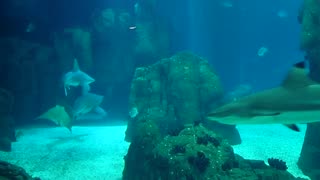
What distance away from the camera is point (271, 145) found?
43.0ft

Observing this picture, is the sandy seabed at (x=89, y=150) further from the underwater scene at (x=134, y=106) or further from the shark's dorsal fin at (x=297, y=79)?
the shark's dorsal fin at (x=297, y=79)

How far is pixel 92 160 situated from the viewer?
36.3 ft

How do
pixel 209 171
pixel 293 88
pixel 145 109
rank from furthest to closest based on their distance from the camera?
pixel 145 109, pixel 209 171, pixel 293 88

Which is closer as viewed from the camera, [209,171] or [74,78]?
[209,171]

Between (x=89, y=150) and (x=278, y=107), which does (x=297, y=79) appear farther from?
(x=89, y=150)

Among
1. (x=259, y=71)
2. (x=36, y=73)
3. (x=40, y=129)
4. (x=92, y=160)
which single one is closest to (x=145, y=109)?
(x=92, y=160)

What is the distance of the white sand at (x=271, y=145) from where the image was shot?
1133cm

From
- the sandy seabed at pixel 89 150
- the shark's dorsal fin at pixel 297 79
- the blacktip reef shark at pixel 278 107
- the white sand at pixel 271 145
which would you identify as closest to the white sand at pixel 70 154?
the sandy seabed at pixel 89 150

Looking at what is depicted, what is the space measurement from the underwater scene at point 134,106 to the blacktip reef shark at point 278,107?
0.5 inches

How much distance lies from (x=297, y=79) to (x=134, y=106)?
1124cm

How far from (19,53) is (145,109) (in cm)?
828

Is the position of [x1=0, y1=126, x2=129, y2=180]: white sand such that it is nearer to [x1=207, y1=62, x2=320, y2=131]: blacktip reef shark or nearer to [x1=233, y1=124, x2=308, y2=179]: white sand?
[x1=233, y1=124, x2=308, y2=179]: white sand

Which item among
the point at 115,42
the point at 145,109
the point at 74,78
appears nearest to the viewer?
the point at 74,78

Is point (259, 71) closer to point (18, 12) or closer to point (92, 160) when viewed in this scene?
point (18, 12)
